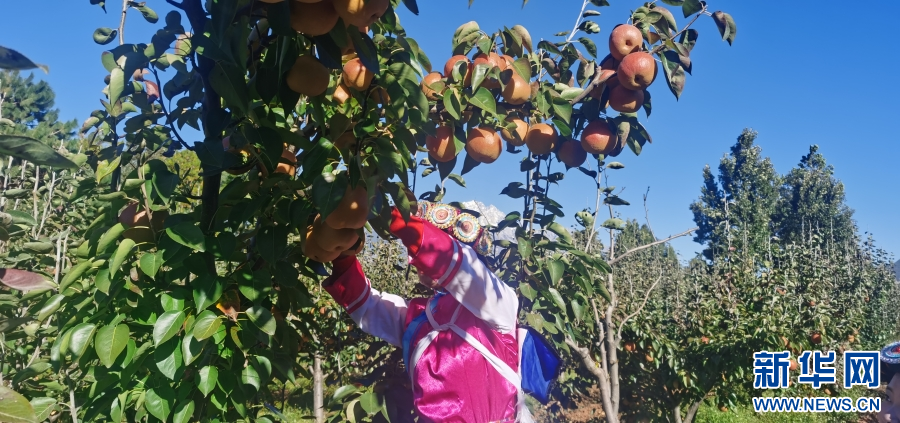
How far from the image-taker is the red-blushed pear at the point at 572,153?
1.71 metres

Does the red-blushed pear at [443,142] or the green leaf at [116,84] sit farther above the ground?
the red-blushed pear at [443,142]

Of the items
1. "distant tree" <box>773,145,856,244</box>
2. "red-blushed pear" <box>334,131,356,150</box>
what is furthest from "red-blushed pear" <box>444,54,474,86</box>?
"distant tree" <box>773,145,856,244</box>

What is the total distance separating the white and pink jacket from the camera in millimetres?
1470

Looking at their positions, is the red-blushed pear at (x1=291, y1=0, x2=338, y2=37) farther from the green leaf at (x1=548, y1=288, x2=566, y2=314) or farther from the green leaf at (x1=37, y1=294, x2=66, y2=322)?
the green leaf at (x1=548, y1=288, x2=566, y2=314)

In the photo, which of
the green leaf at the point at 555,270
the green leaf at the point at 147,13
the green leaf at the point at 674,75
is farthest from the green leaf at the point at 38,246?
the green leaf at the point at 674,75

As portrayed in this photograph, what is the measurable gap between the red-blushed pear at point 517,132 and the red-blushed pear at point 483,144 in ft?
0.10

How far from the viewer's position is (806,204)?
2466cm

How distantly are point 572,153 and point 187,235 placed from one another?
3.64 feet

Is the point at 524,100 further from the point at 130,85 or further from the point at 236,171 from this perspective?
the point at 130,85

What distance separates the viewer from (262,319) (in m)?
1.07

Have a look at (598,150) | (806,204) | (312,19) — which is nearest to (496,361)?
(598,150)

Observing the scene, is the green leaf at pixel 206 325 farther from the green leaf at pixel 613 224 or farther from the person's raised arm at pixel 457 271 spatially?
the green leaf at pixel 613 224

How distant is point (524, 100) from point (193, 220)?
796mm

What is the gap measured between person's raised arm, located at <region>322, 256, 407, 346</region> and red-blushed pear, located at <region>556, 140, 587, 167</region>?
682mm
